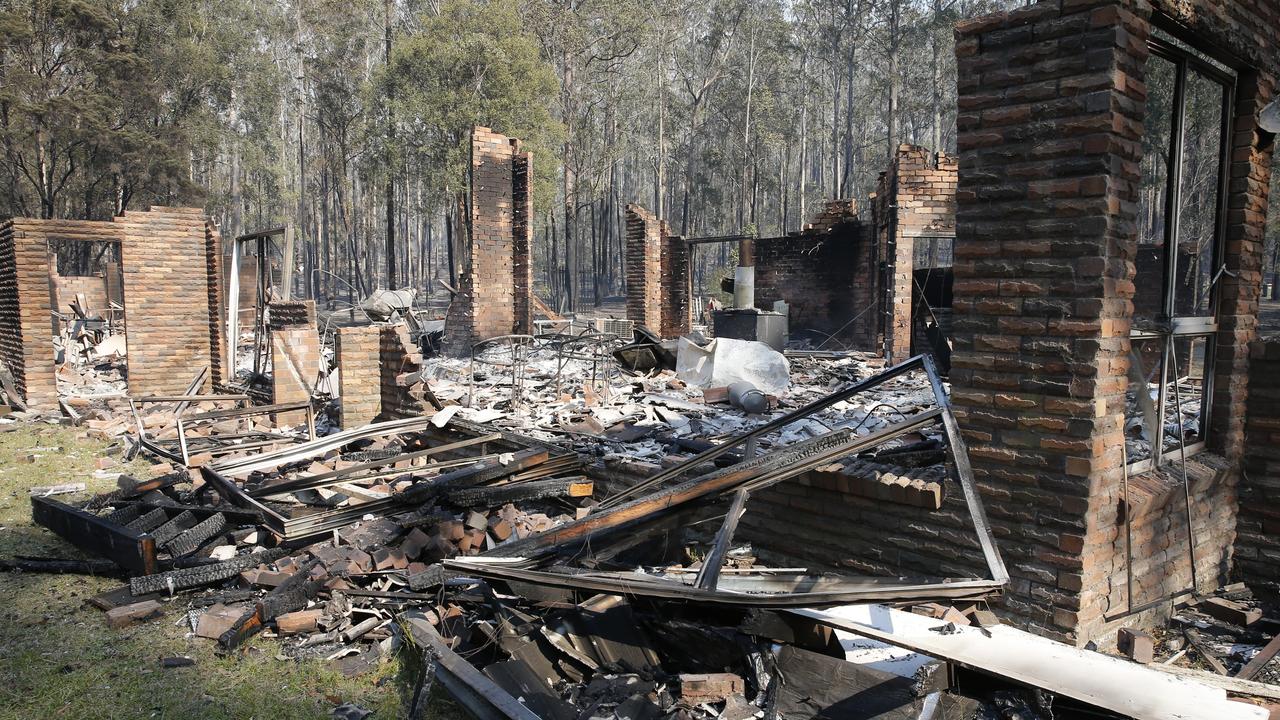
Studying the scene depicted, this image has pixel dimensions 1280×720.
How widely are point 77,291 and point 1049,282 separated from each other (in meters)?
29.2

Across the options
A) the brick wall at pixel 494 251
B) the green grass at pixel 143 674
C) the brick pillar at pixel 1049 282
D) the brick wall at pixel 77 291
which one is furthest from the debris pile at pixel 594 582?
the brick wall at pixel 77 291

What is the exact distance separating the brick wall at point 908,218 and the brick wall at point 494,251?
7.25 metres

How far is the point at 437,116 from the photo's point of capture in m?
24.4

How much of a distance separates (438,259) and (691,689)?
70.4 m

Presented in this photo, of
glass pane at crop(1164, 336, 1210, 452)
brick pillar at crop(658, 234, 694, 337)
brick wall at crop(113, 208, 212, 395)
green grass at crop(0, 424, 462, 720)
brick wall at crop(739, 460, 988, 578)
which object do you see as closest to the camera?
green grass at crop(0, 424, 462, 720)

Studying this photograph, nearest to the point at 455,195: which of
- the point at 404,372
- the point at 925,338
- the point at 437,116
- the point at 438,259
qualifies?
the point at 437,116

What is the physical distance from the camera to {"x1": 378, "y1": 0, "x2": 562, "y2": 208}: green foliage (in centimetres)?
2405

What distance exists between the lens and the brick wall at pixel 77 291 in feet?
78.4

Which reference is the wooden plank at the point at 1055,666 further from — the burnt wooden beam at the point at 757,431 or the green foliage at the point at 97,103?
the green foliage at the point at 97,103

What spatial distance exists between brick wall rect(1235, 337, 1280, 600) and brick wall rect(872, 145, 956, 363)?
8.54 meters

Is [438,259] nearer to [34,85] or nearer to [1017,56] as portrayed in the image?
[34,85]

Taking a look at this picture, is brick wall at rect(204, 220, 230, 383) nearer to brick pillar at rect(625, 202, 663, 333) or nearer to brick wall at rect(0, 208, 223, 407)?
brick wall at rect(0, 208, 223, 407)

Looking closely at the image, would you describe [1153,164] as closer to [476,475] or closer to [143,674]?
[476,475]

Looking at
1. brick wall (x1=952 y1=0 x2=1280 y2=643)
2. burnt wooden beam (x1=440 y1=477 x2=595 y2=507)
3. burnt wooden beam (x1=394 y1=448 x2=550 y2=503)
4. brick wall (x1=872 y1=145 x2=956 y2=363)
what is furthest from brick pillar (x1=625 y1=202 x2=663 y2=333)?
brick wall (x1=952 y1=0 x2=1280 y2=643)
